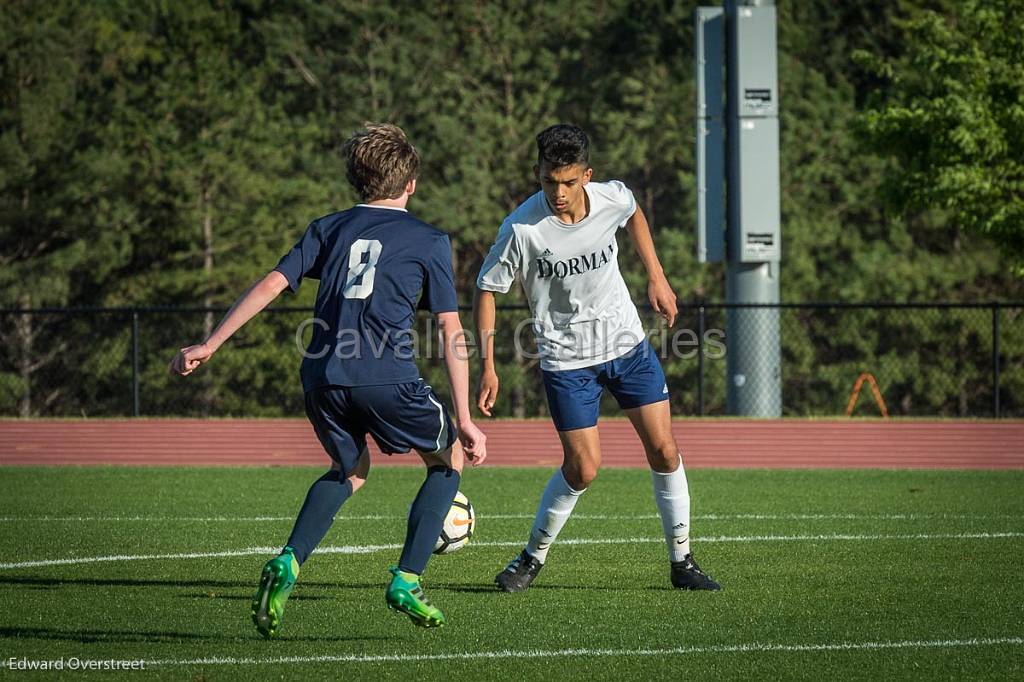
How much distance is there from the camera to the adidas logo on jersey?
262 inches

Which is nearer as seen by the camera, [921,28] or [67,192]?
[921,28]

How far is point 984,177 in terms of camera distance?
2164 centimetres

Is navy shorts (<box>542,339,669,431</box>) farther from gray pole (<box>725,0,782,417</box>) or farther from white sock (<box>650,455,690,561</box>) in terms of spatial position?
gray pole (<box>725,0,782,417</box>)

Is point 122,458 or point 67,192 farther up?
point 67,192

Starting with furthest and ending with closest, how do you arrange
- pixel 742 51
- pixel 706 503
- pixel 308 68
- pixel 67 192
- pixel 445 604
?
pixel 308 68, pixel 67 192, pixel 742 51, pixel 706 503, pixel 445 604

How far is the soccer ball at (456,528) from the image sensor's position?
6453mm

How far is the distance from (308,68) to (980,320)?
1902 cm

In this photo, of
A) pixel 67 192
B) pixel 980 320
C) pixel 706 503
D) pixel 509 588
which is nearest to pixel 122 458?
pixel 706 503

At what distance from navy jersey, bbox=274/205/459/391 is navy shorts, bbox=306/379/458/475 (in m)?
0.05

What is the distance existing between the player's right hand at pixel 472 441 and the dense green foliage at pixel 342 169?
2446 centimetres

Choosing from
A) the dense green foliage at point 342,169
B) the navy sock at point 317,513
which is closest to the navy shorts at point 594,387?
the navy sock at point 317,513

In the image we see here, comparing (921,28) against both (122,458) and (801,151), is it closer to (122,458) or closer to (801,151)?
(122,458)

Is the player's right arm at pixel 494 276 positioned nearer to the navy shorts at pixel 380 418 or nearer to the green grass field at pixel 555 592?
the navy shorts at pixel 380 418

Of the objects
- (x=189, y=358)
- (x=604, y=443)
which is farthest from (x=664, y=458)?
(x=604, y=443)
